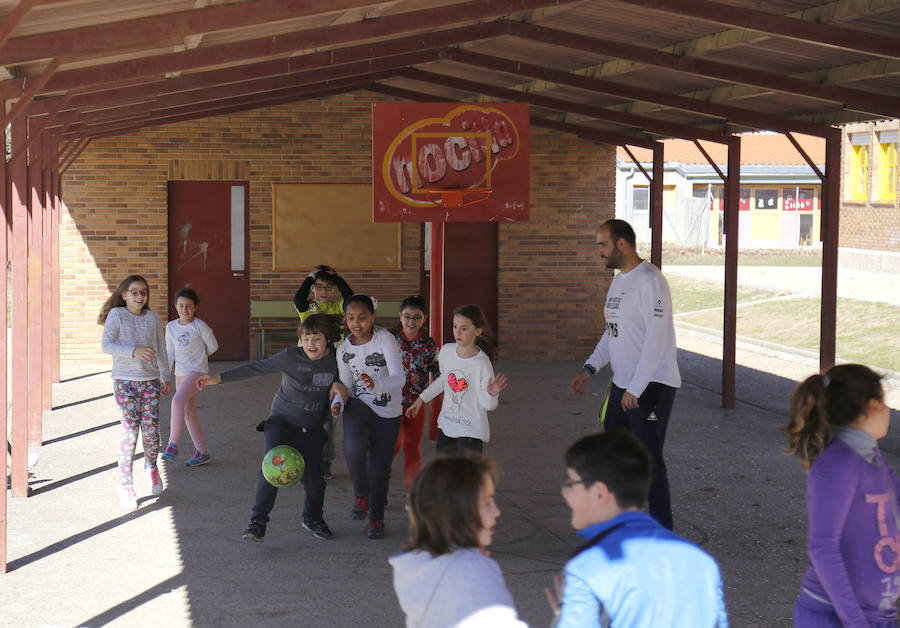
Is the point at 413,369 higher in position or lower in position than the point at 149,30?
lower

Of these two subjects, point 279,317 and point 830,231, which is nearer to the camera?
point 830,231

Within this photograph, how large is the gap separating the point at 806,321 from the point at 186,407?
613 inches

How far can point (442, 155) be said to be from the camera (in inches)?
422

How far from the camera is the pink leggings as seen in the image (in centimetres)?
900

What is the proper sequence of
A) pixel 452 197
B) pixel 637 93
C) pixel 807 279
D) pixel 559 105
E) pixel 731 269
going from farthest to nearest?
pixel 807 279 < pixel 559 105 < pixel 731 269 < pixel 637 93 < pixel 452 197

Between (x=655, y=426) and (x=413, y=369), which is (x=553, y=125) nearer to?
(x=413, y=369)

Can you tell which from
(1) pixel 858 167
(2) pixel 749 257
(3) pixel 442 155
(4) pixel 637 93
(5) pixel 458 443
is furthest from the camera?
(2) pixel 749 257

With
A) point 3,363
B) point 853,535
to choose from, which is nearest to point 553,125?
point 3,363

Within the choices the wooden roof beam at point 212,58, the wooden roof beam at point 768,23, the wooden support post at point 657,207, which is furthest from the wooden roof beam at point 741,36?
the wooden support post at point 657,207

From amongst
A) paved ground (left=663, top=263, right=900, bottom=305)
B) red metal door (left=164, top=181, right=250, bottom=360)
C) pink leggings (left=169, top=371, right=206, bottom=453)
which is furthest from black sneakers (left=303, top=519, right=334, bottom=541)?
paved ground (left=663, top=263, right=900, bottom=305)

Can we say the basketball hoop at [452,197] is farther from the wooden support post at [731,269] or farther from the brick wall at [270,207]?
the brick wall at [270,207]

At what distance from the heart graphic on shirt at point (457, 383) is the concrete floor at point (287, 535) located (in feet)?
3.52

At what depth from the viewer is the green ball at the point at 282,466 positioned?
649 centimetres

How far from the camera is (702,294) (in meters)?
26.5
